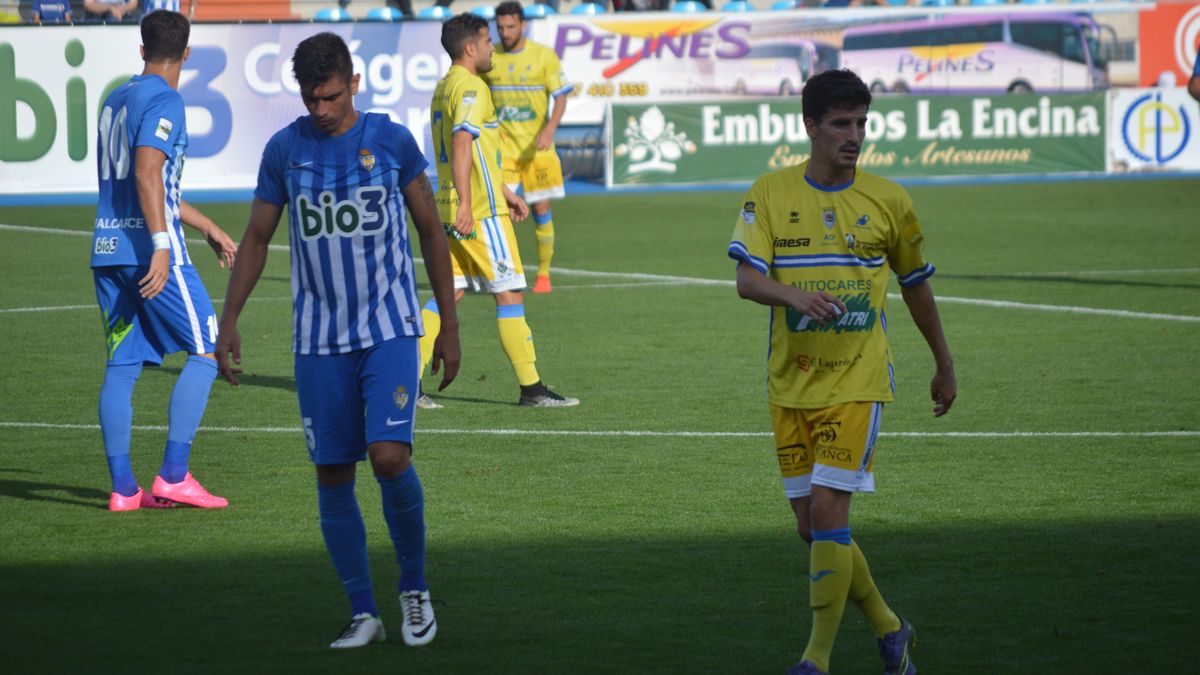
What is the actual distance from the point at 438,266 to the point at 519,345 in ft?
13.3

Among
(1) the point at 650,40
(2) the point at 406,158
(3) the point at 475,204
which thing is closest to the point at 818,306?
(2) the point at 406,158

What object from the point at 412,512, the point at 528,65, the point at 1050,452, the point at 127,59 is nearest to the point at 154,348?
the point at 412,512

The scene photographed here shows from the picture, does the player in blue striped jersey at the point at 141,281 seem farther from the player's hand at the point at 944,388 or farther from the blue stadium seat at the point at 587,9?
the blue stadium seat at the point at 587,9

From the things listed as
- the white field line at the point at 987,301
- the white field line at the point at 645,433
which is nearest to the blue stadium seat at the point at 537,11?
the white field line at the point at 987,301

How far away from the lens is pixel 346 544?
4938mm

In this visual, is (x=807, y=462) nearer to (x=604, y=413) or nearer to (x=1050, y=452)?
(x=1050, y=452)

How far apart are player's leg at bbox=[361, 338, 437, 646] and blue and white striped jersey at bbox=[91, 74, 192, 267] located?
2.07 m

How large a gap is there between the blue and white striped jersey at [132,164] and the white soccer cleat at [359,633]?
2258 millimetres

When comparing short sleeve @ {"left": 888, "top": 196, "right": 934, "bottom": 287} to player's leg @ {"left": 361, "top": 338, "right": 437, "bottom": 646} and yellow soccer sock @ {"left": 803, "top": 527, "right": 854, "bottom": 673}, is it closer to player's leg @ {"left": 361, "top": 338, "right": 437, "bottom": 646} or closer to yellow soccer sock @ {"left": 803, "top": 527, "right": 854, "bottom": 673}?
yellow soccer sock @ {"left": 803, "top": 527, "right": 854, "bottom": 673}

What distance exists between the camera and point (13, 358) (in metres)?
10.8

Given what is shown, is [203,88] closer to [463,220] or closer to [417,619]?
[463,220]

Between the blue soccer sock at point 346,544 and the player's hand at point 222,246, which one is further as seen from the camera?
the player's hand at point 222,246

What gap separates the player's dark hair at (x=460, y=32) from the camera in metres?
9.29

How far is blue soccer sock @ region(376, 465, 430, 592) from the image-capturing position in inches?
194
